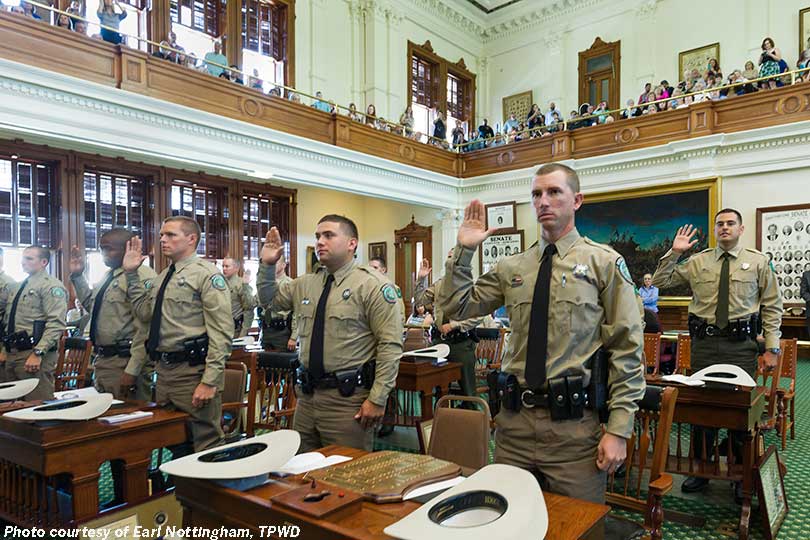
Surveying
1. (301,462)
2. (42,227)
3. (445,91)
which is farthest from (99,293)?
(445,91)

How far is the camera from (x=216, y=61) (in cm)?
872

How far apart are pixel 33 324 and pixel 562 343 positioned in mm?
4407

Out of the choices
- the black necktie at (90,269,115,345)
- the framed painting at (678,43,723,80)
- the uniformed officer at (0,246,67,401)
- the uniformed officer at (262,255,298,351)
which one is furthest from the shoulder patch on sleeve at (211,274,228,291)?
the framed painting at (678,43,723,80)

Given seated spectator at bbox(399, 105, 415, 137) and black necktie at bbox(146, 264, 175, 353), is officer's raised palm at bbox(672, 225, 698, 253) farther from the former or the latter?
seated spectator at bbox(399, 105, 415, 137)

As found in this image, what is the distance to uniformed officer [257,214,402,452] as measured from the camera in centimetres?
244

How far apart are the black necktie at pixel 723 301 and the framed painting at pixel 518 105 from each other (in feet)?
36.2

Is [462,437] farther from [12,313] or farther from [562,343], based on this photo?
[12,313]

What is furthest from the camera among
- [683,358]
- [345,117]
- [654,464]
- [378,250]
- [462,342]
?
[378,250]

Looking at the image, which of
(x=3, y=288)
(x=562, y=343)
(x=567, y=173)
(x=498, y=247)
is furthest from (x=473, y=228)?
(x=498, y=247)

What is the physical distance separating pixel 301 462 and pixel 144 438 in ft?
3.35

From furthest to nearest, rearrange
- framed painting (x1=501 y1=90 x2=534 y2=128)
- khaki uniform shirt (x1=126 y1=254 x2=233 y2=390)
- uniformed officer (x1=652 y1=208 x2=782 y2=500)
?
framed painting (x1=501 y1=90 x2=534 y2=128)
uniformed officer (x1=652 y1=208 x2=782 y2=500)
khaki uniform shirt (x1=126 y1=254 x2=233 y2=390)

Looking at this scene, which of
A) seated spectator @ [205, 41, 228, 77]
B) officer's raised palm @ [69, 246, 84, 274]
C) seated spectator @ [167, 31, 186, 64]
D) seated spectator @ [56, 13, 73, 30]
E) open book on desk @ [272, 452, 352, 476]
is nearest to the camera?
open book on desk @ [272, 452, 352, 476]

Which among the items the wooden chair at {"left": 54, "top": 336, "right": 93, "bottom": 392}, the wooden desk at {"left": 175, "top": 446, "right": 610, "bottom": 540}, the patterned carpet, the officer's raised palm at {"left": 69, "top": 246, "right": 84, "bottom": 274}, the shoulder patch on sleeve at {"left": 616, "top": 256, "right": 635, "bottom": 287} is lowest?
the patterned carpet

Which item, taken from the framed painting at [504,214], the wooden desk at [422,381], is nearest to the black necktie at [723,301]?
the wooden desk at [422,381]
